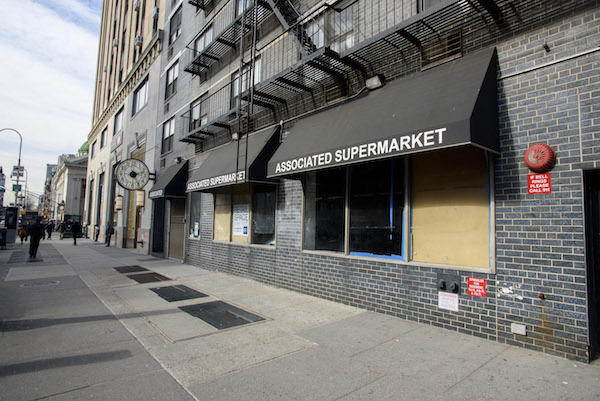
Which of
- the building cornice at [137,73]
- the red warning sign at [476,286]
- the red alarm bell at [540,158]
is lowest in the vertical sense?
the red warning sign at [476,286]

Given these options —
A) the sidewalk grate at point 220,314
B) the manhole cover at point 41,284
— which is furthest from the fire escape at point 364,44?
the manhole cover at point 41,284

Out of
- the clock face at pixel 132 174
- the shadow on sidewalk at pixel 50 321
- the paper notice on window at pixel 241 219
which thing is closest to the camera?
the shadow on sidewalk at pixel 50 321

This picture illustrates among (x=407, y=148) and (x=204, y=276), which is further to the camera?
(x=204, y=276)

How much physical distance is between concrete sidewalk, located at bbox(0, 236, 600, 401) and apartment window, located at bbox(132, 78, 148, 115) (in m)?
18.5

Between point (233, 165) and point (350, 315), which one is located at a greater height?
point (233, 165)

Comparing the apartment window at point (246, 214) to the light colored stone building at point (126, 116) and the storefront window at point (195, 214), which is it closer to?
the storefront window at point (195, 214)

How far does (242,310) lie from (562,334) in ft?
16.7

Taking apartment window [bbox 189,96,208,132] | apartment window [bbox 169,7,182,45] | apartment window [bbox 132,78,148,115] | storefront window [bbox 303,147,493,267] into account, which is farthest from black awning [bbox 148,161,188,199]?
apartment window [bbox 132,78,148,115]

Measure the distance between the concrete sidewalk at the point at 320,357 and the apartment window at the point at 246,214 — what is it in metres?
2.87

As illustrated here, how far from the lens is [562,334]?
4215 mm

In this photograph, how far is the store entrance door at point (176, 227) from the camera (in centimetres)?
1505

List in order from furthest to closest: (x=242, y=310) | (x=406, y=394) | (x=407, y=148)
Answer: (x=242, y=310) → (x=407, y=148) → (x=406, y=394)

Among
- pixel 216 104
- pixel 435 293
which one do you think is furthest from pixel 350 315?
pixel 216 104

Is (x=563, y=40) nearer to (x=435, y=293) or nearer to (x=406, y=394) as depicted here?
(x=435, y=293)
